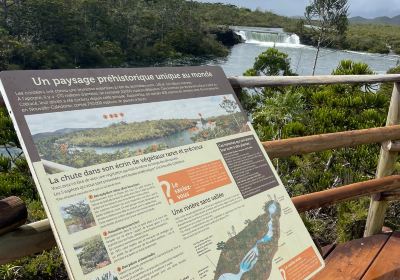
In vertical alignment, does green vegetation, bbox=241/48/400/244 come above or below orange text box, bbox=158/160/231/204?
below

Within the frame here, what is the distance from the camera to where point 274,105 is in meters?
4.98

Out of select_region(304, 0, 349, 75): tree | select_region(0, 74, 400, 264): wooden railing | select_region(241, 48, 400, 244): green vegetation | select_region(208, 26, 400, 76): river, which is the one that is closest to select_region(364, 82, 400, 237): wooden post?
select_region(0, 74, 400, 264): wooden railing

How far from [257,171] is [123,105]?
0.47 m

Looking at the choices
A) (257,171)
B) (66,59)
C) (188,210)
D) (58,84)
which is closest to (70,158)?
(58,84)

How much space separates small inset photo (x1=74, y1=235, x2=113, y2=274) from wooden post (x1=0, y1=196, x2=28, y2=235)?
360 mm

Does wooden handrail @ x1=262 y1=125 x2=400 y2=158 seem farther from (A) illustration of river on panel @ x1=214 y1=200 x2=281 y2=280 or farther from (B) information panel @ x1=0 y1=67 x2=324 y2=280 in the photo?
(A) illustration of river on panel @ x1=214 y1=200 x2=281 y2=280

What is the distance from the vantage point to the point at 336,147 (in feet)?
7.08

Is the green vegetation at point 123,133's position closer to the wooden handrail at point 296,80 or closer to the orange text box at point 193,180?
the orange text box at point 193,180

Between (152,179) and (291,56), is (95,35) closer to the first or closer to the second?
(291,56)

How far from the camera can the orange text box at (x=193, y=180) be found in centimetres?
114

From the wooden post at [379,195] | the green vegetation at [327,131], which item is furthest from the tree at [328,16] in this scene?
the wooden post at [379,195]

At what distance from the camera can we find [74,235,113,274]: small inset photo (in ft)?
3.04

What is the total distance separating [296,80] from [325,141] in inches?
13.6

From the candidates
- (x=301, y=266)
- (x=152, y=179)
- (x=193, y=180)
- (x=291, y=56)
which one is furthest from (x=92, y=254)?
(x=291, y=56)
